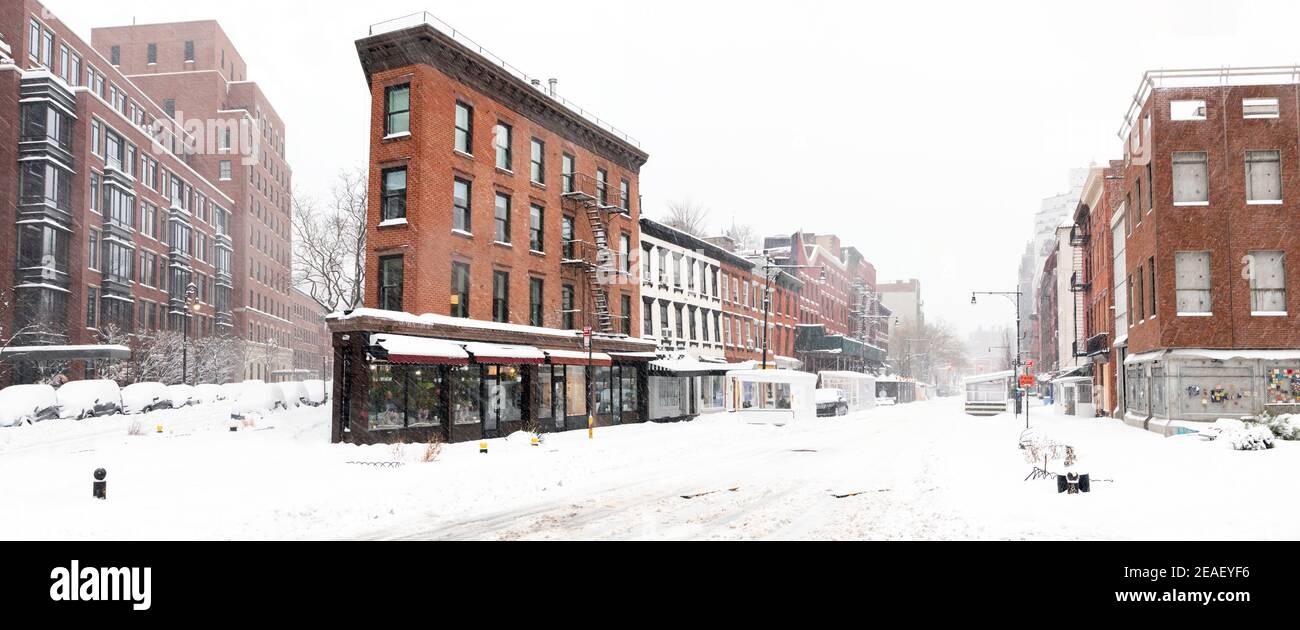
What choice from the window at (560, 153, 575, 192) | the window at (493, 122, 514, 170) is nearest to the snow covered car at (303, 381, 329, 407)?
the window at (560, 153, 575, 192)

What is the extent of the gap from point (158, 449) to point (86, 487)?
27.8 ft

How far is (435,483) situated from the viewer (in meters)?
15.5

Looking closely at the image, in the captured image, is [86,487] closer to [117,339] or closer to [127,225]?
[117,339]

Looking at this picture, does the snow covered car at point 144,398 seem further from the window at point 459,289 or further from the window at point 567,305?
the window at point 567,305

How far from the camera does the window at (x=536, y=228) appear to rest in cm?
3228

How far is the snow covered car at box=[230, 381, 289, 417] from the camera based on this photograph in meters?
36.7

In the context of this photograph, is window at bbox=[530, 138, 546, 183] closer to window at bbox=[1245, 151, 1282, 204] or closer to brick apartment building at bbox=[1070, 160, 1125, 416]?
window at bbox=[1245, 151, 1282, 204]

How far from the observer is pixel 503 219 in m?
30.6

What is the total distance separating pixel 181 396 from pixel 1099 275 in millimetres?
48787

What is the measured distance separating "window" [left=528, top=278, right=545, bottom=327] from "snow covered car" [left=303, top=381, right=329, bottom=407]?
18.4 m

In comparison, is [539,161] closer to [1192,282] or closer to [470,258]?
[470,258]

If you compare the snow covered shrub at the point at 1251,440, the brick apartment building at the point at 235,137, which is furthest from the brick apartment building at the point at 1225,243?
the brick apartment building at the point at 235,137

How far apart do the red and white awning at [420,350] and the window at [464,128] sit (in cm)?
671

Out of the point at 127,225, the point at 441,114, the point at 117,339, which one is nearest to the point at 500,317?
the point at 441,114
